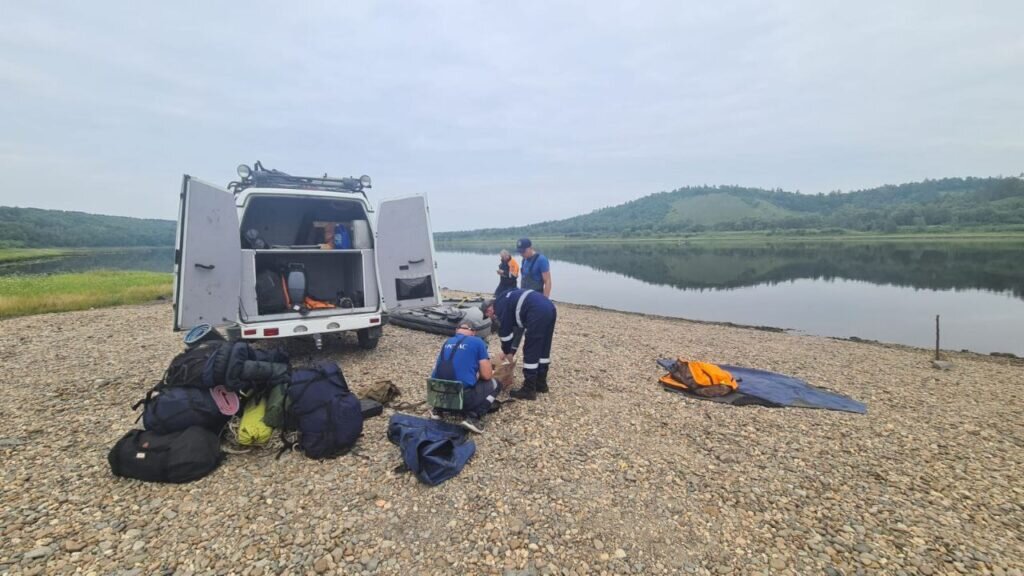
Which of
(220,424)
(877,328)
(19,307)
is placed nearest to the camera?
(220,424)

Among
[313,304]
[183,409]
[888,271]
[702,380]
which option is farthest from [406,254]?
[888,271]

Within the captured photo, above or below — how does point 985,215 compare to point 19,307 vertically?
above

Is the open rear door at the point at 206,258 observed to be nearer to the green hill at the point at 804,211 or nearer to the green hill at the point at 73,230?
the green hill at the point at 73,230

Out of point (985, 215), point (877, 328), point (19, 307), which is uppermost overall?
point (985, 215)

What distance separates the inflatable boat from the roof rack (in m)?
2.57

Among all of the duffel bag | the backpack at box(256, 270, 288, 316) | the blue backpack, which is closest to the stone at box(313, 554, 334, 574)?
the blue backpack

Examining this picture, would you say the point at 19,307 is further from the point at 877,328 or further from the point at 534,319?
the point at 877,328

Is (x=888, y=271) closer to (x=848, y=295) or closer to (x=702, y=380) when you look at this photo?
(x=848, y=295)

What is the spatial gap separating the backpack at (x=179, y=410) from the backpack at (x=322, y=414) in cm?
59

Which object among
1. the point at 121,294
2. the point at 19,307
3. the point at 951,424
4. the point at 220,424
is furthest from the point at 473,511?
the point at 121,294

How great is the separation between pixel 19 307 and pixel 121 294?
3.50 metres

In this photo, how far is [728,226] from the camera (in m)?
107

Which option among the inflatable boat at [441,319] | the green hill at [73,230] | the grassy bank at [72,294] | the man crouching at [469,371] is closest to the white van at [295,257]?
the inflatable boat at [441,319]

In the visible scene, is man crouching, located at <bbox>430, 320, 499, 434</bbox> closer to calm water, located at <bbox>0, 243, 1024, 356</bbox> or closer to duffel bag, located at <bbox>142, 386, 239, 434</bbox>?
duffel bag, located at <bbox>142, 386, 239, 434</bbox>
